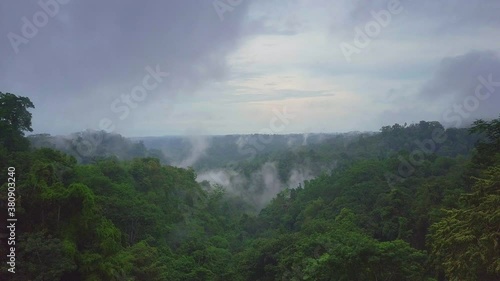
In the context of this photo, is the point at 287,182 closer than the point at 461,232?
No

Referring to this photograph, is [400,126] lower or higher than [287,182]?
higher

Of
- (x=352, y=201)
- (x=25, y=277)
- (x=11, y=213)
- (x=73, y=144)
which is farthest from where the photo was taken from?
(x=73, y=144)

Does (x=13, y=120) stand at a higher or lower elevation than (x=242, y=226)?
higher

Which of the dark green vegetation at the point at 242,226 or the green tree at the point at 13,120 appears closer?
the dark green vegetation at the point at 242,226

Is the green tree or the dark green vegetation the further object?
the green tree

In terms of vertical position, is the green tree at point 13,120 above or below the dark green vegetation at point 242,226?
above

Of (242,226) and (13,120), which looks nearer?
(13,120)

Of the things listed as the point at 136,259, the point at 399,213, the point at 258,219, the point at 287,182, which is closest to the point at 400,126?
the point at 287,182

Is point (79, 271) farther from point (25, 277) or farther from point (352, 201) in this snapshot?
point (352, 201)
